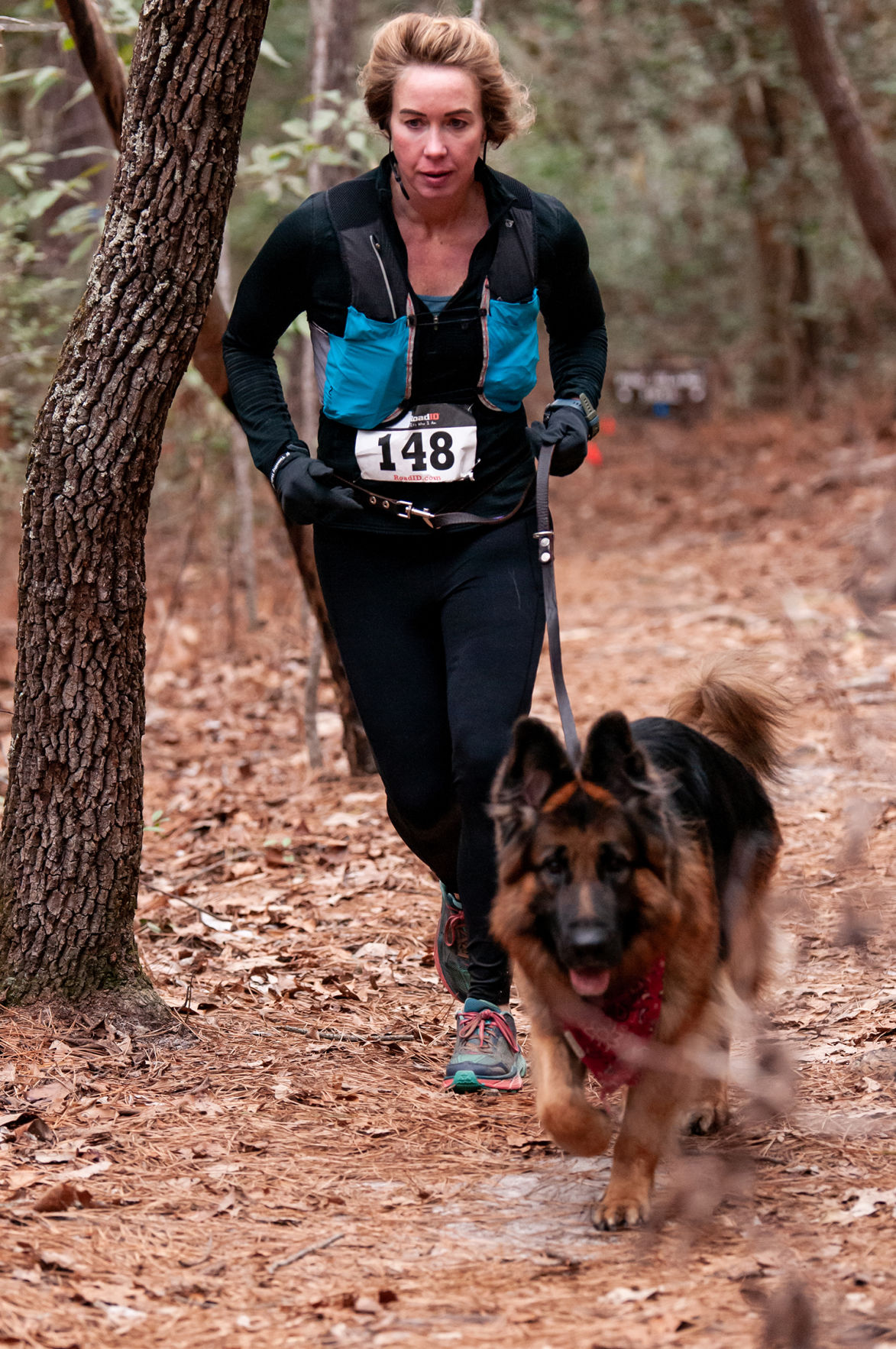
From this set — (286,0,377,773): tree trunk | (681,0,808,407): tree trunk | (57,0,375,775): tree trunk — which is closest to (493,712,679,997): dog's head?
(57,0,375,775): tree trunk

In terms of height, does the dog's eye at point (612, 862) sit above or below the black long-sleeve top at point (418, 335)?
below

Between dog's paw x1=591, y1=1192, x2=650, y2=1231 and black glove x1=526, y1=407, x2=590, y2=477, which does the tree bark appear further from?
dog's paw x1=591, y1=1192, x2=650, y2=1231

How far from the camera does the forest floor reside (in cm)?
276

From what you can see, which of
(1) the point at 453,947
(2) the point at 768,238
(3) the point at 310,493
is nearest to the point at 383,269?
(3) the point at 310,493

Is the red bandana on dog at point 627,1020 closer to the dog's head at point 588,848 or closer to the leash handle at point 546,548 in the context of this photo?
the dog's head at point 588,848

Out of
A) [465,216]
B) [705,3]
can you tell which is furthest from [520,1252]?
[705,3]

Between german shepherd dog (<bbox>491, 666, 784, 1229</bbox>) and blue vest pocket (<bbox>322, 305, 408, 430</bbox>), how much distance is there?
1238mm

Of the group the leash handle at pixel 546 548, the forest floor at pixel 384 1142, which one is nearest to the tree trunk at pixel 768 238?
the forest floor at pixel 384 1142

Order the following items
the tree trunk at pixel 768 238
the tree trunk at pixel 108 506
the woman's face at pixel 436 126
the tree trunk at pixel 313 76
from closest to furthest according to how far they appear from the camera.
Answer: the woman's face at pixel 436 126 → the tree trunk at pixel 108 506 → the tree trunk at pixel 313 76 → the tree trunk at pixel 768 238

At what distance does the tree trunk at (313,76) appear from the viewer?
5.29 meters

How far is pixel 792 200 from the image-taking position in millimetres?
A: 20672

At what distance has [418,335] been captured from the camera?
13.1ft

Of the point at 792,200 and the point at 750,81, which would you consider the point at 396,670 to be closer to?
the point at 750,81

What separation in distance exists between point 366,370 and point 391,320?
0.16 meters
